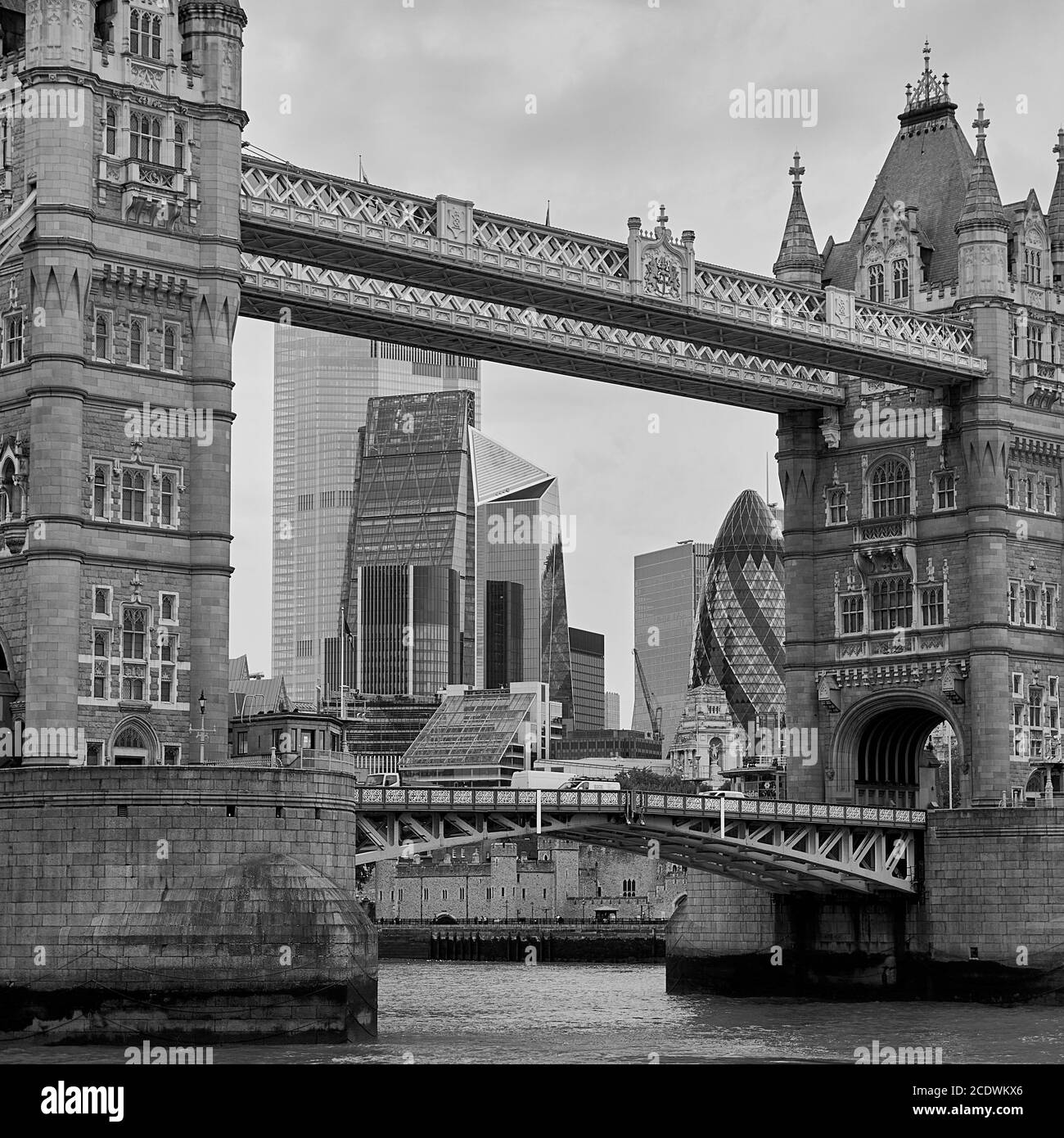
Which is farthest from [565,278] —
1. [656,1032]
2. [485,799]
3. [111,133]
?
[656,1032]

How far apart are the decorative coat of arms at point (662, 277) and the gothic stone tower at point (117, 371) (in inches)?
752

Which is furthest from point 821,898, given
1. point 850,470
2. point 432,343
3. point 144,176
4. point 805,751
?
point 144,176

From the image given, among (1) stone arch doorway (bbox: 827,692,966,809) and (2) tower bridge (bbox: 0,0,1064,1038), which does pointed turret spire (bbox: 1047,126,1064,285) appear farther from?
(1) stone arch doorway (bbox: 827,692,966,809)

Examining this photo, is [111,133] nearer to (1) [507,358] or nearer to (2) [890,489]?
(1) [507,358]

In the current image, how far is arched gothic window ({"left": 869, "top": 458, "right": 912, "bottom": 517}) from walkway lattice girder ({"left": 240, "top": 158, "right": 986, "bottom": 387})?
197 inches

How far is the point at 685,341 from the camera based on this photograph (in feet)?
Answer: 333

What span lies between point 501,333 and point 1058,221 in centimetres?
3338

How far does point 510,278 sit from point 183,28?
608 inches

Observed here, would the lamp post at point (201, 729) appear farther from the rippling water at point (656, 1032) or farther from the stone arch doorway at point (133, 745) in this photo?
the rippling water at point (656, 1032)

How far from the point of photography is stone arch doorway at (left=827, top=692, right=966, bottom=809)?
372 ft

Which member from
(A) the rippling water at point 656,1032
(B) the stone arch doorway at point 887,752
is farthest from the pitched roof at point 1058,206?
(A) the rippling water at point 656,1032
